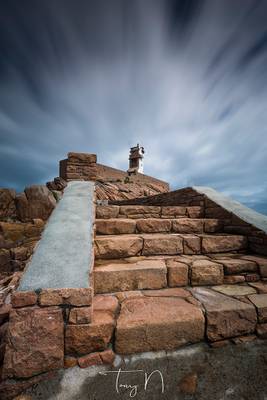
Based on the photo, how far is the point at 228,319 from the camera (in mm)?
1603

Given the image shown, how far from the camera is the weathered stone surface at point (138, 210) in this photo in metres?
3.86

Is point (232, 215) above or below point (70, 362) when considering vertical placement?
above

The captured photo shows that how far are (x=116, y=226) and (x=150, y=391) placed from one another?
1992 mm

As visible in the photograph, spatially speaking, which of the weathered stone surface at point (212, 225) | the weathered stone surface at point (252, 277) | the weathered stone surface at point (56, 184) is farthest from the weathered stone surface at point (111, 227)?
the weathered stone surface at point (56, 184)

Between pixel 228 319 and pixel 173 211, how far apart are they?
2.46 meters

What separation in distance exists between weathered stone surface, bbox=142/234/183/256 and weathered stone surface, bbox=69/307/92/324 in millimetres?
1239

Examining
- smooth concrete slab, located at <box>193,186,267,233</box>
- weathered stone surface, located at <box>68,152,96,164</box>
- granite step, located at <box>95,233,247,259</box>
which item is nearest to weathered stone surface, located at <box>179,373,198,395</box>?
granite step, located at <box>95,233,247,259</box>

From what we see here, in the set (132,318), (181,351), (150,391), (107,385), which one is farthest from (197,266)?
(107,385)

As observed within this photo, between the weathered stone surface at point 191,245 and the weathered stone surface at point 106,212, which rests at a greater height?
the weathered stone surface at point 106,212

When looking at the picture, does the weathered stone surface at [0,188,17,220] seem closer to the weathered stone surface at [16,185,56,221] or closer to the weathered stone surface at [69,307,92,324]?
the weathered stone surface at [16,185,56,221]

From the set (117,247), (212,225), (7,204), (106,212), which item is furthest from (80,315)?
(7,204)

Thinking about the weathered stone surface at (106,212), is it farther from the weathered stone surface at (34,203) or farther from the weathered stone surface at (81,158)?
the weathered stone surface at (34,203)

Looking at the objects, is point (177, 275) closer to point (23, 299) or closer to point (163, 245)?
point (163, 245)

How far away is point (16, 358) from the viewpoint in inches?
49.3
